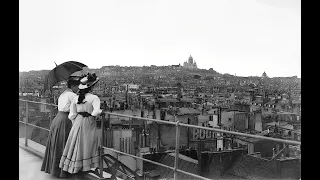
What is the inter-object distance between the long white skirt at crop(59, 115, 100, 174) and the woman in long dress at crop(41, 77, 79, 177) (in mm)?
155

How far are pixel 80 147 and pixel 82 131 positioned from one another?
18 centimetres

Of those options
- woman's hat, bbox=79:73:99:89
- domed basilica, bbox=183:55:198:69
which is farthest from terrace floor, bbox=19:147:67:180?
domed basilica, bbox=183:55:198:69

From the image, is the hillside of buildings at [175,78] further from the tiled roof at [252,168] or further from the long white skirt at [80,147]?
the long white skirt at [80,147]

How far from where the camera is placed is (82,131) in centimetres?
389

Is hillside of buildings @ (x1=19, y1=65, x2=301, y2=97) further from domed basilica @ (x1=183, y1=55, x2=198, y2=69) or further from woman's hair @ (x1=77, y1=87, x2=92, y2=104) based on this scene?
woman's hair @ (x1=77, y1=87, x2=92, y2=104)

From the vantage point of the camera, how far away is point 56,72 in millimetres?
4336

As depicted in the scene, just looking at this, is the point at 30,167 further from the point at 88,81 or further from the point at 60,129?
the point at 88,81

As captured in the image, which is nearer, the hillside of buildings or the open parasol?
the open parasol

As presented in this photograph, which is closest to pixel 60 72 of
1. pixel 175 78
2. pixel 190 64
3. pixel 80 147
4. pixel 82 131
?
pixel 82 131

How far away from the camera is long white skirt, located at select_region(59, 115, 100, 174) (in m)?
3.87

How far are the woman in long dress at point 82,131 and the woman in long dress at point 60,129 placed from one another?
16 centimetres

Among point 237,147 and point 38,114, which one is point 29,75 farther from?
point 237,147

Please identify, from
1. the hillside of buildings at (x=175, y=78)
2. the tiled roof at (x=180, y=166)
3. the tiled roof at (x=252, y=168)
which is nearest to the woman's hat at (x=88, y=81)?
the hillside of buildings at (x=175, y=78)
